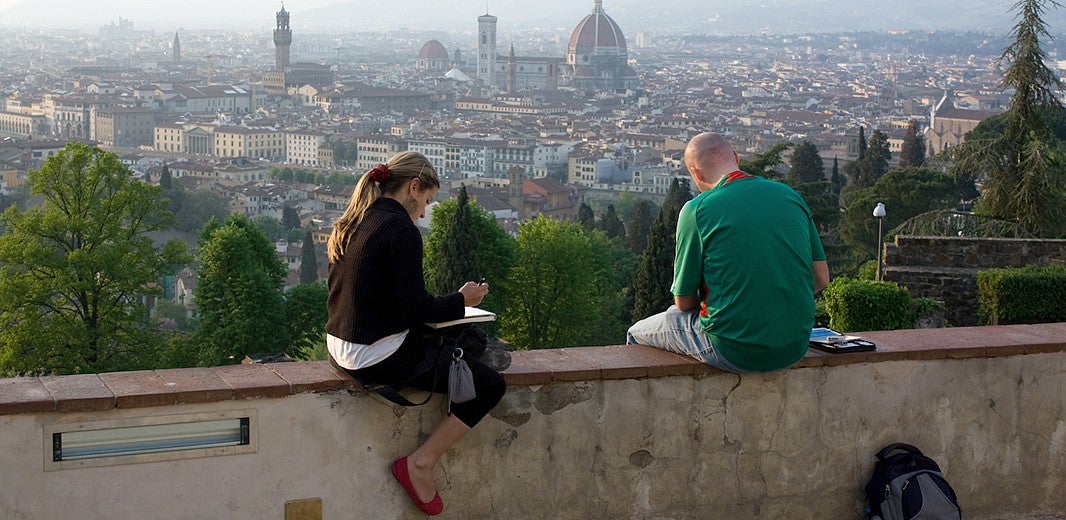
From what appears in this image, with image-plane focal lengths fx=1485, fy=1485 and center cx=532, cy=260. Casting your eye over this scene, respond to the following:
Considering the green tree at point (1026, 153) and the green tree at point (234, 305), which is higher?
the green tree at point (1026, 153)

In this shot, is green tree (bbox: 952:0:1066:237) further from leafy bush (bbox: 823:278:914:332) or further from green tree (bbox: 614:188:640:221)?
green tree (bbox: 614:188:640:221)

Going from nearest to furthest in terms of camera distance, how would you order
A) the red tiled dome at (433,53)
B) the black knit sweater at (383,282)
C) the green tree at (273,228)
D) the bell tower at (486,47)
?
the black knit sweater at (383,282) → the green tree at (273,228) → the bell tower at (486,47) → the red tiled dome at (433,53)

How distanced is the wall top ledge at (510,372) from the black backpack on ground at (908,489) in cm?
18

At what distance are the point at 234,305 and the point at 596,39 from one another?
119114mm

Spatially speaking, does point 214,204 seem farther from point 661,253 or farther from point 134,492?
point 134,492

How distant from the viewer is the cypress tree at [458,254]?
1984 centimetres

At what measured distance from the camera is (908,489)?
8.49 feet

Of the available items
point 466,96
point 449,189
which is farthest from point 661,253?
point 466,96

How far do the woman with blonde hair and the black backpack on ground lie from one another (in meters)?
0.75

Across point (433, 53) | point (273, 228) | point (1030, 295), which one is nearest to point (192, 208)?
point (273, 228)

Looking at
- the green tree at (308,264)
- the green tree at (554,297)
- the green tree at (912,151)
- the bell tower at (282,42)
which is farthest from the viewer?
the bell tower at (282,42)

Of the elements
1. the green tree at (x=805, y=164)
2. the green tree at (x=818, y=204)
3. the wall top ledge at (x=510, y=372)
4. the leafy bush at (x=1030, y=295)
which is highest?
the wall top ledge at (x=510, y=372)

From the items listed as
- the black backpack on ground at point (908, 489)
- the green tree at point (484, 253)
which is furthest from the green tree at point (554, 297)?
the black backpack on ground at point (908, 489)

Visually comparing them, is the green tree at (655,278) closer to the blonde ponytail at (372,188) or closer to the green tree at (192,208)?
the blonde ponytail at (372,188)
